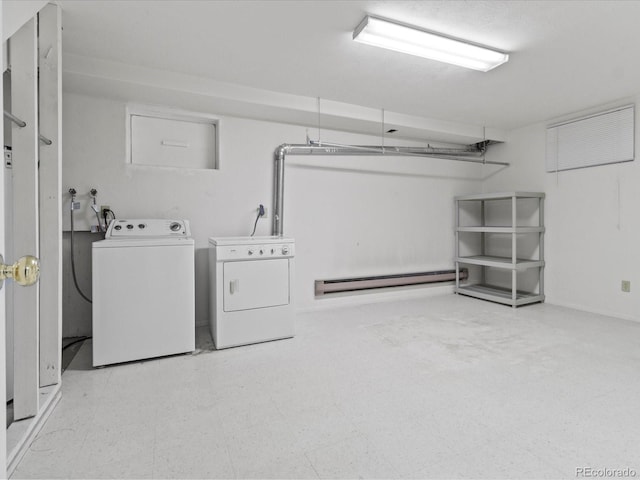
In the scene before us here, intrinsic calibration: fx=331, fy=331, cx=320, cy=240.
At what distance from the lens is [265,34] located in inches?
89.7

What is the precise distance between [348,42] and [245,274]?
195 centimetres

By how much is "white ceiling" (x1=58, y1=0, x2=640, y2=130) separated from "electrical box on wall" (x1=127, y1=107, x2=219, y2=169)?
2.08ft

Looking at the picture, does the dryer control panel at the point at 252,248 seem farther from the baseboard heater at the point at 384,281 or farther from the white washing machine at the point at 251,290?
the baseboard heater at the point at 384,281

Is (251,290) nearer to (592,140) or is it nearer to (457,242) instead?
(457,242)

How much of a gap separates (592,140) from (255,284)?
13.2 ft

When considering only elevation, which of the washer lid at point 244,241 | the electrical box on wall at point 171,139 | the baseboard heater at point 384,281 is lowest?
the baseboard heater at point 384,281

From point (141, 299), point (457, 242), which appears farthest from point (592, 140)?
point (141, 299)

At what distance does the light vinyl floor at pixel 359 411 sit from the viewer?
142 cm

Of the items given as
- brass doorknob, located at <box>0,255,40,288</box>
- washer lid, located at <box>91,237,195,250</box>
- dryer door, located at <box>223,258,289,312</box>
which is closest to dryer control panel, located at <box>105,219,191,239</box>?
washer lid, located at <box>91,237,195,250</box>

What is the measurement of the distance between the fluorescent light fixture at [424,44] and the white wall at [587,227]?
2.21 m

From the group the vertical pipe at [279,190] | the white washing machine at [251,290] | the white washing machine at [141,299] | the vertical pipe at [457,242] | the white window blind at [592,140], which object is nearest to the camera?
the white washing machine at [141,299]

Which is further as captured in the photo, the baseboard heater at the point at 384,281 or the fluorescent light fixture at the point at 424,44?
the baseboard heater at the point at 384,281

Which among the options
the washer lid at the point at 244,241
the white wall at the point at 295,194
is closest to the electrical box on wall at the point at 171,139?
the white wall at the point at 295,194

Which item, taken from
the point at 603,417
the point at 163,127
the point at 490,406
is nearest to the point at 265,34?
the point at 163,127
